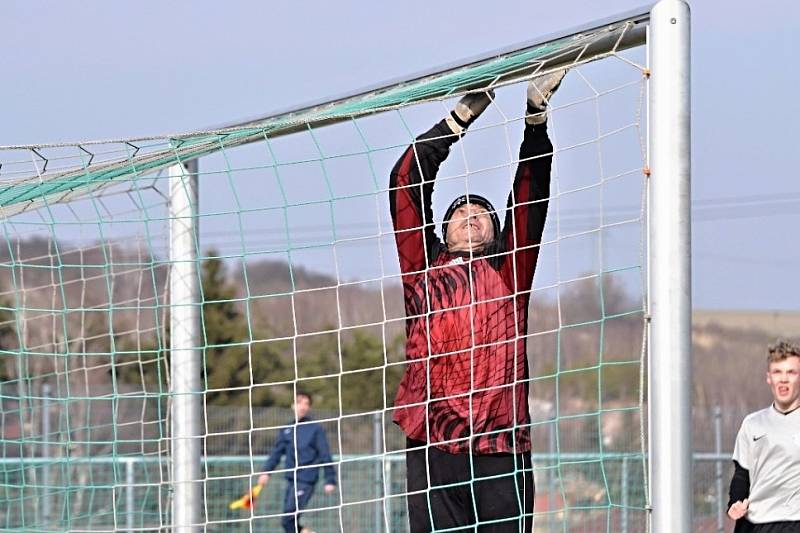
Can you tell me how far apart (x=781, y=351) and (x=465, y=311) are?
4.71 ft

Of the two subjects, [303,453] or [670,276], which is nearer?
[670,276]

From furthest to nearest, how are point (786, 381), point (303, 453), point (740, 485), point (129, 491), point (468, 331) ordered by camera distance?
point (129, 491) → point (303, 453) → point (740, 485) → point (786, 381) → point (468, 331)

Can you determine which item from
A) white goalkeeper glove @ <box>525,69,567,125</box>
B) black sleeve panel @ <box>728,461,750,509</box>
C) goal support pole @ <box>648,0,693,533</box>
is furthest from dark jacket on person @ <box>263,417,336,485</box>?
goal support pole @ <box>648,0,693,533</box>

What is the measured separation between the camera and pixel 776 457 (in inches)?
201

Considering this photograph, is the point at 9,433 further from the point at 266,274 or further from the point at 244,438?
the point at 266,274

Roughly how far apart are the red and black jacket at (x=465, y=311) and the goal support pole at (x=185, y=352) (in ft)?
5.95

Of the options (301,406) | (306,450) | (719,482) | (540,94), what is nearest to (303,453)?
(306,450)

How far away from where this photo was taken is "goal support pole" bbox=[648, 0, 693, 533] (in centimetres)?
359

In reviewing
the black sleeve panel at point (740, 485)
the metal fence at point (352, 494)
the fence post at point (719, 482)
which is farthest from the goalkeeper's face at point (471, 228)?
the fence post at point (719, 482)

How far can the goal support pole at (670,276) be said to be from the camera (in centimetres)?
359

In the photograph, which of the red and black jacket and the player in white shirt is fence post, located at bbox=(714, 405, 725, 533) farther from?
the red and black jacket

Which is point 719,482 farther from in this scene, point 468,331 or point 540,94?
point 540,94

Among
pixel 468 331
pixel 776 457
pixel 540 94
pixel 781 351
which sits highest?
pixel 540 94

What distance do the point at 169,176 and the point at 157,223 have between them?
1.75 feet
